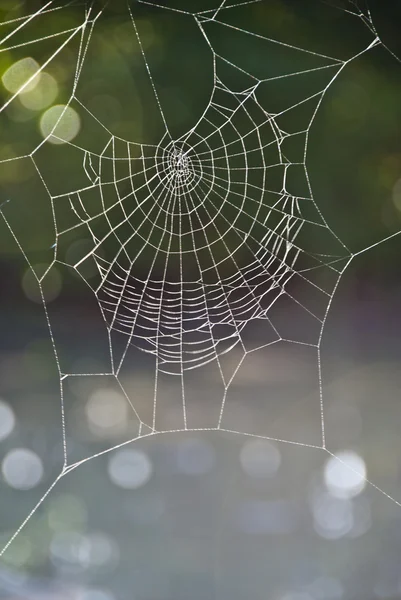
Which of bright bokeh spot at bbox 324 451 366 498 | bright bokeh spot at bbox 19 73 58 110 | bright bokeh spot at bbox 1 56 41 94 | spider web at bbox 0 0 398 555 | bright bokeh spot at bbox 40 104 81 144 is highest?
bright bokeh spot at bbox 1 56 41 94

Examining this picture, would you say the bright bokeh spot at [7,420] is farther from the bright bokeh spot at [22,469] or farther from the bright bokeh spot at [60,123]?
the bright bokeh spot at [60,123]

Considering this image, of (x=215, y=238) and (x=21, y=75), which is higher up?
(x=21, y=75)

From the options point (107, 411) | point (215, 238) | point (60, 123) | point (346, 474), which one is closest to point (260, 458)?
point (346, 474)

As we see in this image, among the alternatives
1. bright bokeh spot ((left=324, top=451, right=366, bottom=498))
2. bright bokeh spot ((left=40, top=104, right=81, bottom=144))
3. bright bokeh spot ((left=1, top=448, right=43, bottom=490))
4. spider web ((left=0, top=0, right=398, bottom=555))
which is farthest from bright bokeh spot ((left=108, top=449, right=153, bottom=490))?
bright bokeh spot ((left=40, top=104, right=81, bottom=144))

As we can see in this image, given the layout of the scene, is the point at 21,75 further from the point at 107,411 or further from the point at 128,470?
the point at 128,470

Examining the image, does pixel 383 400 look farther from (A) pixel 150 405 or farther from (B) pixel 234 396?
(A) pixel 150 405

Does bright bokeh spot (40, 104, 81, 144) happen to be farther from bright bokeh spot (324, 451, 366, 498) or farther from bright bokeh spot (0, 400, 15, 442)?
bright bokeh spot (324, 451, 366, 498)
